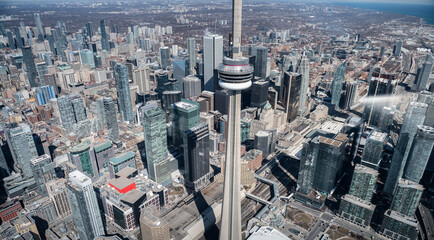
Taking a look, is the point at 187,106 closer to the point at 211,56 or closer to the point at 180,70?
the point at 211,56

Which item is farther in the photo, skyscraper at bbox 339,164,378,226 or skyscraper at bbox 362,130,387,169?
skyscraper at bbox 362,130,387,169

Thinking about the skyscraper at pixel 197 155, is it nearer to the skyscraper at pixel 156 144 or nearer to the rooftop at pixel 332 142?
the skyscraper at pixel 156 144

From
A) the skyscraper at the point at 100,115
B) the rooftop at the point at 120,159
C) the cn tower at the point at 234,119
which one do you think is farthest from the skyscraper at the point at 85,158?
the cn tower at the point at 234,119

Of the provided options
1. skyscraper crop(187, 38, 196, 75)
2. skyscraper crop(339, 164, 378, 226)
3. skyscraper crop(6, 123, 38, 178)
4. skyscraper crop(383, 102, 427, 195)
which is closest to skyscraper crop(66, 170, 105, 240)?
skyscraper crop(6, 123, 38, 178)

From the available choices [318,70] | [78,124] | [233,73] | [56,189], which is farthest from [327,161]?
[318,70]

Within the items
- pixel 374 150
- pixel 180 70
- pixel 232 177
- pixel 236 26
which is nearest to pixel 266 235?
pixel 232 177

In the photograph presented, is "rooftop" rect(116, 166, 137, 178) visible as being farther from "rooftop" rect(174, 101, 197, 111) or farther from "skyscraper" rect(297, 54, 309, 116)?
"skyscraper" rect(297, 54, 309, 116)
